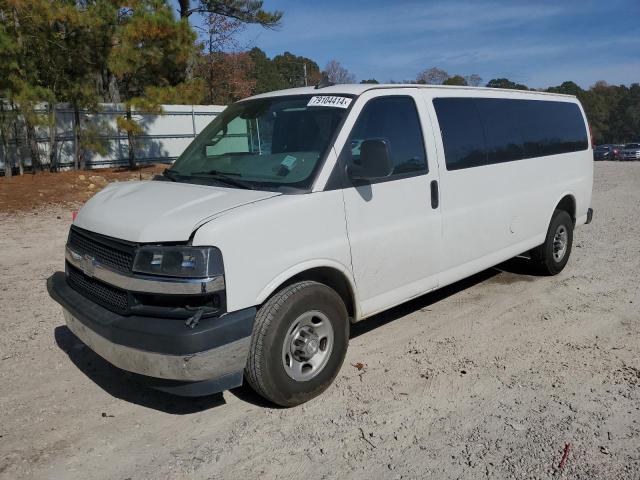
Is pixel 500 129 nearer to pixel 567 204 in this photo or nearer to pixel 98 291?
pixel 567 204

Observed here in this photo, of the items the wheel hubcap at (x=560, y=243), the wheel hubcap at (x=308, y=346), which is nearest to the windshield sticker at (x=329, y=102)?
the wheel hubcap at (x=308, y=346)

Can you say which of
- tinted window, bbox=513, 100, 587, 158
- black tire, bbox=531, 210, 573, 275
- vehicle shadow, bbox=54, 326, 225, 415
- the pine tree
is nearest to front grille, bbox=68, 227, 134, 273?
vehicle shadow, bbox=54, 326, 225, 415

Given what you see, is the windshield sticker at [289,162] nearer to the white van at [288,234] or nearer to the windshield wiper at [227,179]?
the white van at [288,234]

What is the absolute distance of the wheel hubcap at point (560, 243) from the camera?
6.67 metres

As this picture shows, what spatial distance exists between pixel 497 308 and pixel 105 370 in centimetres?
370

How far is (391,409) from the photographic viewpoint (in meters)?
3.73

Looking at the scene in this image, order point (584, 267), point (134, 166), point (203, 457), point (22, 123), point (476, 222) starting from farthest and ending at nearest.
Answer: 1. point (134, 166)
2. point (22, 123)
3. point (584, 267)
4. point (476, 222)
5. point (203, 457)

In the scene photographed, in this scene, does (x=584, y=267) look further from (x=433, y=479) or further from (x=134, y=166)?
(x=134, y=166)

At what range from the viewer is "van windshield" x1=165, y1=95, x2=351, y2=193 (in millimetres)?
3887

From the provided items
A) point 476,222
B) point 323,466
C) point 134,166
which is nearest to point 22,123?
point 134,166

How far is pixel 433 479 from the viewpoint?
118 inches

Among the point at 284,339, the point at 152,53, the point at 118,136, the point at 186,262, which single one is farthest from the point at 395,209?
the point at 118,136

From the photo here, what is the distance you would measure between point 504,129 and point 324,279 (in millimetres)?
2720

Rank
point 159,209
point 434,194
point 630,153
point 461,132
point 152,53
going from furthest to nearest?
point 630,153 < point 152,53 < point 461,132 < point 434,194 < point 159,209
